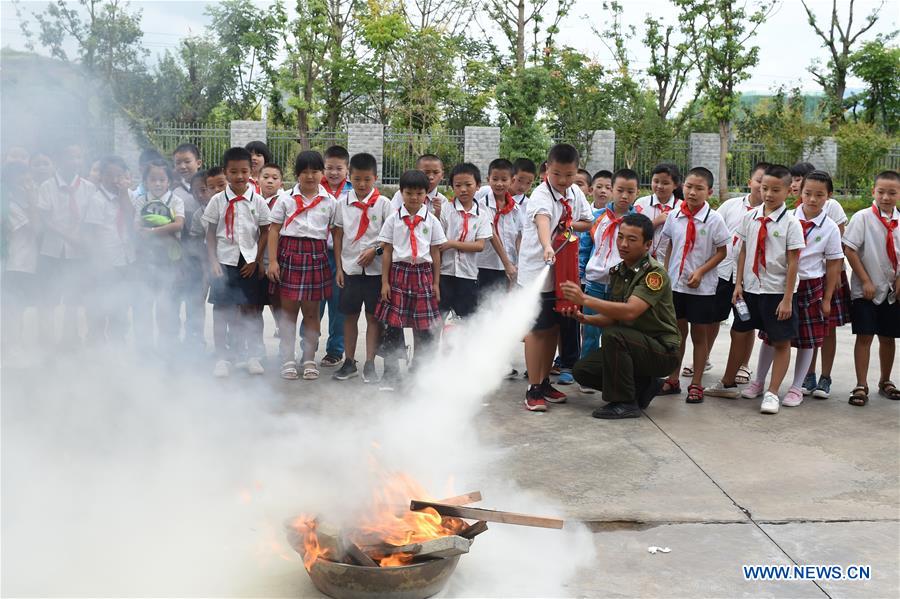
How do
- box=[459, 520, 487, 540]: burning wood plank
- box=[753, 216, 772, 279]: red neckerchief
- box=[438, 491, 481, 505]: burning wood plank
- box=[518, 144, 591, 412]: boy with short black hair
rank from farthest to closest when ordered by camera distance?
box=[753, 216, 772, 279]: red neckerchief → box=[518, 144, 591, 412]: boy with short black hair → box=[438, 491, 481, 505]: burning wood plank → box=[459, 520, 487, 540]: burning wood plank

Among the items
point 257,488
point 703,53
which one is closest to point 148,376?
point 257,488

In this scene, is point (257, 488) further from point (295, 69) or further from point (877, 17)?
point (877, 17)

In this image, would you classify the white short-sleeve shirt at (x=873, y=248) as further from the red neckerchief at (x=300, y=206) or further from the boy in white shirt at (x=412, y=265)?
the red neckerchief at (x=300, y=206)

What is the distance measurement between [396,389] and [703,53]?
20902mm

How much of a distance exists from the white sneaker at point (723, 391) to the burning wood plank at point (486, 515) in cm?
338

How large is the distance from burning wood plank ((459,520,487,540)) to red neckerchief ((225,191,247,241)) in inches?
148

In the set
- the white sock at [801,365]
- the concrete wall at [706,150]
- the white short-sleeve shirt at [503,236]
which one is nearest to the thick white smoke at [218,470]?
the white short-sleeve shirt at [503,236]

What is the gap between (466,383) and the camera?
497cm

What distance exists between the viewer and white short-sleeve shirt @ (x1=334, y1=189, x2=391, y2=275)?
6.40m

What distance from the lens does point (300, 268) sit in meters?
6.37

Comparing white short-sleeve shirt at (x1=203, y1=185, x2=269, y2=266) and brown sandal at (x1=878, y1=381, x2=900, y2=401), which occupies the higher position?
white short-sleeve shirt at (x1=203, y1=185, x2=269, y2=266)

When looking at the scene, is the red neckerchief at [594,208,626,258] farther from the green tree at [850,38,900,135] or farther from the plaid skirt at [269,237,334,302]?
the green tree at [850,38,900,135]

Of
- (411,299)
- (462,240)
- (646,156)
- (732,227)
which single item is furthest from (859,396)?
(646,156)

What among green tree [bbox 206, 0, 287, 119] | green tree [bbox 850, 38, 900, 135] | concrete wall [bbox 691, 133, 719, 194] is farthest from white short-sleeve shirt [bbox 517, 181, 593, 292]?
green tree [bbox 850, 38, 900, 135]
